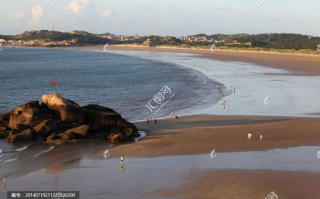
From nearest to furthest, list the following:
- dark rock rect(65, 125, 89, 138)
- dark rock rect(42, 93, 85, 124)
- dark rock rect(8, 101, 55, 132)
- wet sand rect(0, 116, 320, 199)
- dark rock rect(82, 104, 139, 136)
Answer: wet sand rect(0, 116, 320, 199) → dark rock rect(65, 125, 89, 138) → dark rock rect(8, 101, 55, 132) → dark rock rect(42, 93, 85, 124) → dark rock rect(82, 104, 139, 136)

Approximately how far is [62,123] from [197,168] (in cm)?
1198

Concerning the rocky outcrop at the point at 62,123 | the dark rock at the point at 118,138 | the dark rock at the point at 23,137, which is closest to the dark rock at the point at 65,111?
the rocky outcrop at the point at 62,123

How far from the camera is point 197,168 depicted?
66.7ft

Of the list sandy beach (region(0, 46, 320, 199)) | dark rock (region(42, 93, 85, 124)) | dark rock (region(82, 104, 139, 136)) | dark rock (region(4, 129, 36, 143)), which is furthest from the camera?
dark rock (region(82, 104, 139, 136))

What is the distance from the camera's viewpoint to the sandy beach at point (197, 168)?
56.4 feet

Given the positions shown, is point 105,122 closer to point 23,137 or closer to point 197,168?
point 23,137

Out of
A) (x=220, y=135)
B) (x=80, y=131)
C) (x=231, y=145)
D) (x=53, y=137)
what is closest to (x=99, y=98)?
(x=80, y=131)

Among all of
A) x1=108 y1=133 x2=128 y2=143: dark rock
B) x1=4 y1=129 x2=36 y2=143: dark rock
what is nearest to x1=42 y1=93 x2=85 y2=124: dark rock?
x1=4 y1=129 x2=36 y2=143: dark rock

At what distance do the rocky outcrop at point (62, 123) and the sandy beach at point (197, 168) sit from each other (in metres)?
2.51

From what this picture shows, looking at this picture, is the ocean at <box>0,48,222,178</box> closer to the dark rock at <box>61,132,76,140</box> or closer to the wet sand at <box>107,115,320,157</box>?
the dark rock at <box>61,132,76,140</box>

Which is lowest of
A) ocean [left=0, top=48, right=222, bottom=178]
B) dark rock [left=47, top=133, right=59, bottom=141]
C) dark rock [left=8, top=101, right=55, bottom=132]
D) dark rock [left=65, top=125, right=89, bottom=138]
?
ocean [left=0, top=48, right=222, bottom=178]

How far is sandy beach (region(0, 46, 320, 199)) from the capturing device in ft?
56.4

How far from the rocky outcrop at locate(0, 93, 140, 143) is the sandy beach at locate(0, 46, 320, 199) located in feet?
8.25

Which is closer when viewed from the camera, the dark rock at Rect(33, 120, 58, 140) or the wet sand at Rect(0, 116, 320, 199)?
the wet sand at Rect(0, 116, 320, 199)
